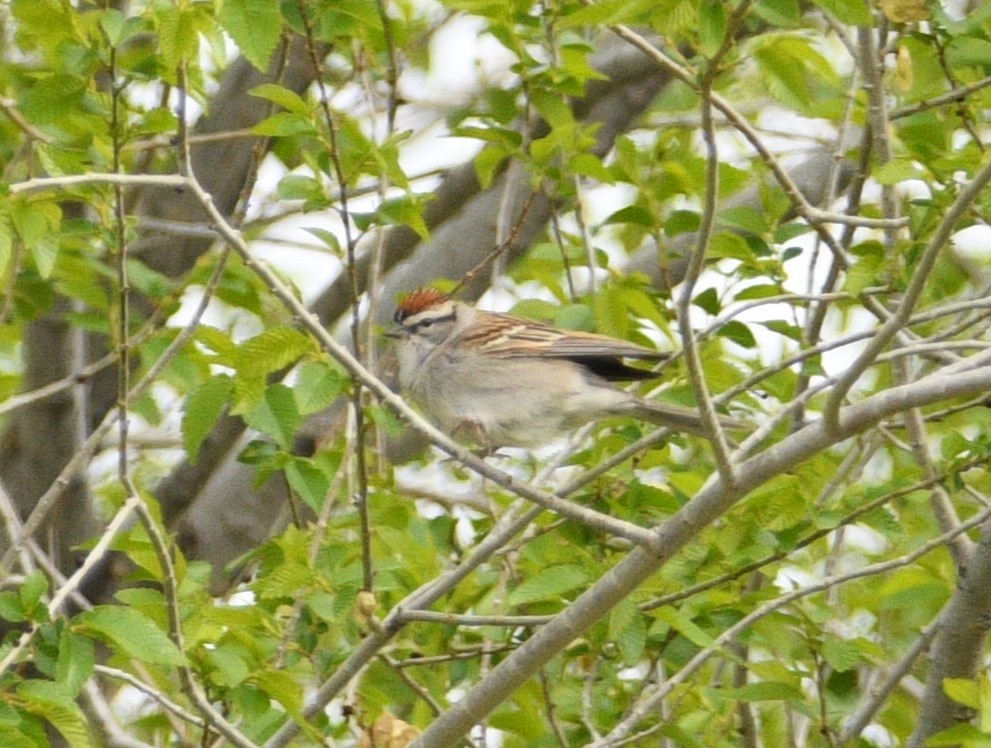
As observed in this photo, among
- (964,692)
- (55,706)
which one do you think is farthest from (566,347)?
(55,706)

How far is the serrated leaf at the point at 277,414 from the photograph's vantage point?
4.34 meters

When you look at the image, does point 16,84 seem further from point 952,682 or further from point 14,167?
point 952,682

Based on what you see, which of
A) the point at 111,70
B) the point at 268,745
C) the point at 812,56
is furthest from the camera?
the point at 268,745

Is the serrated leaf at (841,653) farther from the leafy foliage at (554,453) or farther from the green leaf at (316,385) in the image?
the green leaf at (316,385)

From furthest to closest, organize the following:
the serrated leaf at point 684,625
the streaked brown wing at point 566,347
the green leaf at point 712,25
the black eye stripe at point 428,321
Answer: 1. the black eye stripe at point 428,321
2. the streaked brown wing at point 566,347
3. the serrated leaf at point 684,625
4. the green leaf at point 712,25

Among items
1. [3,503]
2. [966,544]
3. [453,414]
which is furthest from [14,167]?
[966,544]

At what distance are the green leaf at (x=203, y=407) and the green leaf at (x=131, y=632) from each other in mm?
820

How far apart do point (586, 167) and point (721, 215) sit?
60cm

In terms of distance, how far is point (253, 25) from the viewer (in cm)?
382

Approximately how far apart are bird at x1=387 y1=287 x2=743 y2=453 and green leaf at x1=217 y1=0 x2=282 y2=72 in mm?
1567

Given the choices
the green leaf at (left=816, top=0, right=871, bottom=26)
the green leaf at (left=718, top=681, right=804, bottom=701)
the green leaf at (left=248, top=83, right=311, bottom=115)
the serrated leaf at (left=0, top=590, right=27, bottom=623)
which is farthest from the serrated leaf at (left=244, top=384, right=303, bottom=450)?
the green leaf at (left=816, top=0, right=871, bottom=26)

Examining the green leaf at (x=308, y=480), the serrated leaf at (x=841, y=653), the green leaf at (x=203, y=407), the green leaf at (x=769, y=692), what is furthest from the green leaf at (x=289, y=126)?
the serrated leaf at (x=841, y=653)

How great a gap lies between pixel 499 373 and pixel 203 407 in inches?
59.2

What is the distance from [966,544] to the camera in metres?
4.56
